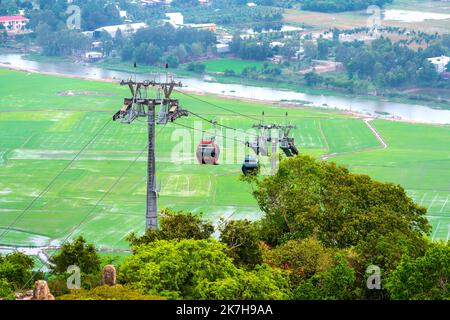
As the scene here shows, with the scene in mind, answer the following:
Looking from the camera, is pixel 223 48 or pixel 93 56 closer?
pixel 93 56

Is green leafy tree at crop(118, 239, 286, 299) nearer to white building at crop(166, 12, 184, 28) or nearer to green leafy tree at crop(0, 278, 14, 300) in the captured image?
green leafy tree at crop(0, 278, 14, 300)

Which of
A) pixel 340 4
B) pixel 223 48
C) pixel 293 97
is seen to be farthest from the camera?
pixel 340 4

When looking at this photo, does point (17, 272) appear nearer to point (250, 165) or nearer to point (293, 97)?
point (250, 165)

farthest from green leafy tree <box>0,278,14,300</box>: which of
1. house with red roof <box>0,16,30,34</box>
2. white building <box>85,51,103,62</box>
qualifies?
house with red roof <box>0,16,30,34</box>

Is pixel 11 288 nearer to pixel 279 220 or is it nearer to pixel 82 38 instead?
pixel 279 220

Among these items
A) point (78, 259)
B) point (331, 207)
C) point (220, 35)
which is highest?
point (331, 207)

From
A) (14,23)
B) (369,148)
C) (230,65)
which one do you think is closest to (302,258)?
(369,148)
